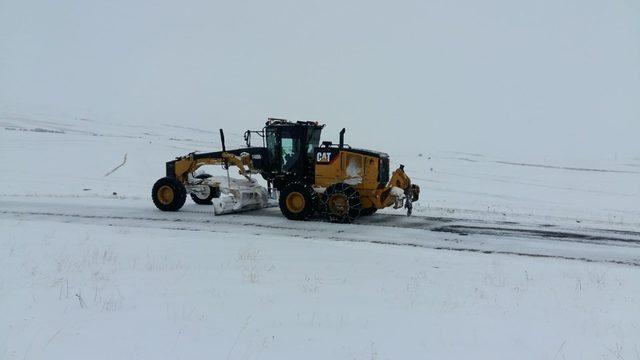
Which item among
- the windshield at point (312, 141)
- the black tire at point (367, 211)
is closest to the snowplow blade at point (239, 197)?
the windshield at point (312, 141)

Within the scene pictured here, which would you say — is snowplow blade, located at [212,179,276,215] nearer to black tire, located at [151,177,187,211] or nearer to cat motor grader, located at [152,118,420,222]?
cat motor grader, located at [152,118,420,222]

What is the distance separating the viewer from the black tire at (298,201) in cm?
1506

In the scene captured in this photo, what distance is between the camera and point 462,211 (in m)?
18.4

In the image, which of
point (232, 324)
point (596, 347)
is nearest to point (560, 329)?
point (596, 347)

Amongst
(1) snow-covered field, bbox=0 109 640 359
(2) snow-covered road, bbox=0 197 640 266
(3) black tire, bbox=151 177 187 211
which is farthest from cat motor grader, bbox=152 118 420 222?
(1) snow-covered field, bbox=0 109 640 359

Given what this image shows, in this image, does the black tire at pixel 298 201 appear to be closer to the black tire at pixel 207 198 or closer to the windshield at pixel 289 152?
the windshield at pixel 289 152

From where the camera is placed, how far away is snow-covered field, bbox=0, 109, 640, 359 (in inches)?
216

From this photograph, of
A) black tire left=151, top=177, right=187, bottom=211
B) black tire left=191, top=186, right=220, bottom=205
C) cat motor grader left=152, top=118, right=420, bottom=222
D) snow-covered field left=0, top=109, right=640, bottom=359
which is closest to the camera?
snow-covered field left=0, top=109, right=640, bottom=359

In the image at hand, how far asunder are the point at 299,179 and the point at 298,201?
3.23ft

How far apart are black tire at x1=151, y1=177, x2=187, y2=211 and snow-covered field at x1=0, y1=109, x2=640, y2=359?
42 centimetres

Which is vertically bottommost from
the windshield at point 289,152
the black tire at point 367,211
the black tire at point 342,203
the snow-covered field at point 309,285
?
the snow-covered field at point 309,285

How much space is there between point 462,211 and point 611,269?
8.65 m

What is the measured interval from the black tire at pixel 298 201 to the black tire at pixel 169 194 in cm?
305

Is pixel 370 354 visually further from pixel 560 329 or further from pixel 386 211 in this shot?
pixel 386 211
